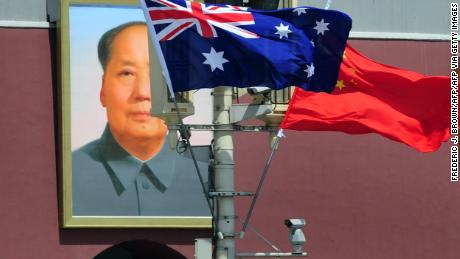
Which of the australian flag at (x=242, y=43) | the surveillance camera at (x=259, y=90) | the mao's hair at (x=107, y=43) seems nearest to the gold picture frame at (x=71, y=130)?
the mao's hair at (x=107, y=43)

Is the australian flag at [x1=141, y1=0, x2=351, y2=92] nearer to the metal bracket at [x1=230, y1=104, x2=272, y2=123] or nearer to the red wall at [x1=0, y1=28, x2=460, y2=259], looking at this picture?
the metal bracket at [x1=230, y1=104, x2=272, y2=123]

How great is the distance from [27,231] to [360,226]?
509 cm

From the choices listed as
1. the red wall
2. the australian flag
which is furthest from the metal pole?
the red wall

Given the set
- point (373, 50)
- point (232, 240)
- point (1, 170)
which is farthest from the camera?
point (373, 50)

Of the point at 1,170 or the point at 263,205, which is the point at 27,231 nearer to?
the point at 1,170

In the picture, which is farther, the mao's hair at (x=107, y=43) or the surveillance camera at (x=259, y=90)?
the mao's hair at (x=107, y=43)

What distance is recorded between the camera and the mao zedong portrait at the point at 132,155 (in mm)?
20938

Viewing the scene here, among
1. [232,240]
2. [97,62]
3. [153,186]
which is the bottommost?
[232,240]

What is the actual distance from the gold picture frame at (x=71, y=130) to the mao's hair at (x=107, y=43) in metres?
0.11

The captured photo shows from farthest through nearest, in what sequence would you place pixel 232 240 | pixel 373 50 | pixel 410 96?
1. pixel 373 50
2. pixel 410 96
3. pixel 232 240

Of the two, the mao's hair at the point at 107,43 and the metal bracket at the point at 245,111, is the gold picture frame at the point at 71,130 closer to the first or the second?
the mao's hair at the point at 107,43

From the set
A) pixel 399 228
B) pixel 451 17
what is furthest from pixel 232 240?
pixel 451 17

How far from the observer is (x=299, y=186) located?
21688 millimetres

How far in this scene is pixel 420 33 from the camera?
2255cm
